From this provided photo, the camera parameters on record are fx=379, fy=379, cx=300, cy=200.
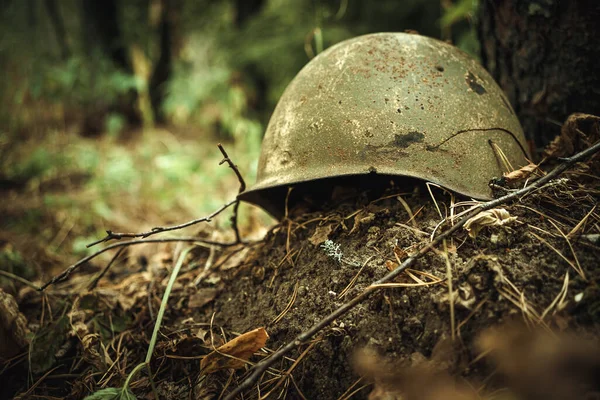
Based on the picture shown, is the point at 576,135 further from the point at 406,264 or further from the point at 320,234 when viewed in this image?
the point at 320,234

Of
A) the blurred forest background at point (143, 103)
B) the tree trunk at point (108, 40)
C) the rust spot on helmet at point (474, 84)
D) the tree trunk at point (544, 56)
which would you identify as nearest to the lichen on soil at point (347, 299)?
the rust spot on helmet at point (474, 84)

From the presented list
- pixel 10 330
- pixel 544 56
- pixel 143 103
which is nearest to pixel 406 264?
pixel 544 56

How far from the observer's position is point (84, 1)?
715 cm

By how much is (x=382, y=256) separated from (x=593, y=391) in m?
0.74

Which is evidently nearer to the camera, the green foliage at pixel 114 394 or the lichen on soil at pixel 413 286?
the lichen on soil at pixel 413 286

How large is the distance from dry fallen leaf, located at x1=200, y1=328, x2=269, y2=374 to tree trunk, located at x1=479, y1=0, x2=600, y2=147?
6.33ft

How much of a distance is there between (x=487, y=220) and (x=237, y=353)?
3.45ft

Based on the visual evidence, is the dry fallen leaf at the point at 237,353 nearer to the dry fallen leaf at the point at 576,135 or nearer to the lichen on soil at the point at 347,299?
the lichen on soil at the point at 347,299

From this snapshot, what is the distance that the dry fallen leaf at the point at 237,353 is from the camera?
56.0 inches

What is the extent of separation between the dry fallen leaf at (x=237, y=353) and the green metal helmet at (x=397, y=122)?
0.64m

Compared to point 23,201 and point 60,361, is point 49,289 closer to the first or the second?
point 60,361

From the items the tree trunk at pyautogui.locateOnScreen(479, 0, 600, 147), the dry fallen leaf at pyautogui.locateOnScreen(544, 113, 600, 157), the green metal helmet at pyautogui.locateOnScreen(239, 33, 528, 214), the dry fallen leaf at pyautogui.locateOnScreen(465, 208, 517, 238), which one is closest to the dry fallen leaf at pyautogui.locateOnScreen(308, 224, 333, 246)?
the green metal helmet at pyautogui.locateOnScreen(239, 33, 528, 214)

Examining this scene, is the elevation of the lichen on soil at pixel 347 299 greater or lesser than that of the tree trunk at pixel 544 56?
lesser

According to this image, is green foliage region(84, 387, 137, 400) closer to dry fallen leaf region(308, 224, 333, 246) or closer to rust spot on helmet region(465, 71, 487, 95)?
dry fallen leaf region(308, 224, 333, 246)
